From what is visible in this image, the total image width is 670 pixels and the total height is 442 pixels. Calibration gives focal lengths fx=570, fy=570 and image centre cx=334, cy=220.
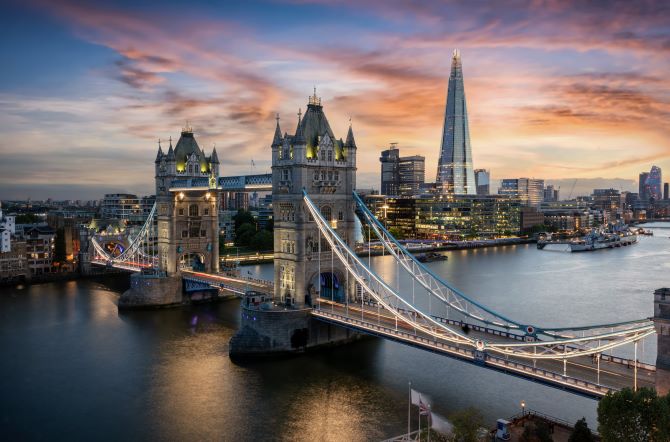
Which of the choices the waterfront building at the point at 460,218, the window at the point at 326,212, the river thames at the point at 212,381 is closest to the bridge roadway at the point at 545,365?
the river thames at the point at 212,381

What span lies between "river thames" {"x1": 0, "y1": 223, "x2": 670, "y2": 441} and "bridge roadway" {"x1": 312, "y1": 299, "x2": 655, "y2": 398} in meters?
3.27

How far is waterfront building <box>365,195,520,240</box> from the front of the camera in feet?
545

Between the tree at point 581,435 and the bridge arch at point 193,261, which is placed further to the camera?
the bridge arch at point 193,261

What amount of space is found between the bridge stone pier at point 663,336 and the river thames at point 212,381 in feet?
26.6

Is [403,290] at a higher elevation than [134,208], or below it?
below

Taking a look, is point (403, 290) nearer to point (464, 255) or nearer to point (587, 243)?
point (464, 255)

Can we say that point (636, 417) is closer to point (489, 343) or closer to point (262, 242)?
point (489, 343)

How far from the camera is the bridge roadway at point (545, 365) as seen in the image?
26984 mm

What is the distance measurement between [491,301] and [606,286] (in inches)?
885

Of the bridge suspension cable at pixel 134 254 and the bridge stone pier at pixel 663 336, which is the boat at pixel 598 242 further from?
the bridge stone pier at pixel 663 336

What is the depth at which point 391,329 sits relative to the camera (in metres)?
37.2

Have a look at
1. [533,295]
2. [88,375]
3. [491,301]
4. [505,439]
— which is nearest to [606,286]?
[533,295]

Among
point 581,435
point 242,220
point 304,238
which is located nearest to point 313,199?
point 304,238

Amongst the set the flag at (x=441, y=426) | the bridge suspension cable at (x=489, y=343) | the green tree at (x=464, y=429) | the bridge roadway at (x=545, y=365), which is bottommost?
the flag at (x=441, y=426)
